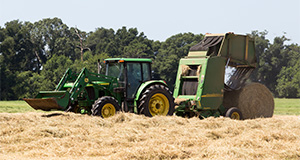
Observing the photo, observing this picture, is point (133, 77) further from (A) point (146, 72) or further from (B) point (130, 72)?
(A) point (146, 72)

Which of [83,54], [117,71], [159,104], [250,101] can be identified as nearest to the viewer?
[159,104]

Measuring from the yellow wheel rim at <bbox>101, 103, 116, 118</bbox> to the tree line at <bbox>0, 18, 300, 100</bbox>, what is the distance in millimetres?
29653

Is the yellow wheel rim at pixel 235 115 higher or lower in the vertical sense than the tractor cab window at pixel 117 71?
lower

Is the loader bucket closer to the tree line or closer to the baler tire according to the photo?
the baler tire

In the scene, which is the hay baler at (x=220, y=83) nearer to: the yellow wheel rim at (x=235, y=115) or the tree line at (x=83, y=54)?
the yellow wheel rim at (x=235, y=115)

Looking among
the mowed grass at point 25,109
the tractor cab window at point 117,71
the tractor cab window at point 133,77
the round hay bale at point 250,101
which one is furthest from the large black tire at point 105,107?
the mowed grass at point 25,109

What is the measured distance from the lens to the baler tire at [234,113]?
590 inches

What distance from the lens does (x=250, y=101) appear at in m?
16.0

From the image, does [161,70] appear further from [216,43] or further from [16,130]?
[16,130]

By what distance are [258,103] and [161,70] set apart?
130ft

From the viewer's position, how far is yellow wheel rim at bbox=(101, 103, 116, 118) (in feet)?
41.9

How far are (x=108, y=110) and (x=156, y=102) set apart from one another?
5.51 feet

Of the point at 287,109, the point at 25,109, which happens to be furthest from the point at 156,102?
the point at 287,109

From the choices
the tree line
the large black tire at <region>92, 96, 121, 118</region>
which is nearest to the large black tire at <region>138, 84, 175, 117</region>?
the large black tire at <region>92, 96, 121, 118</region>
